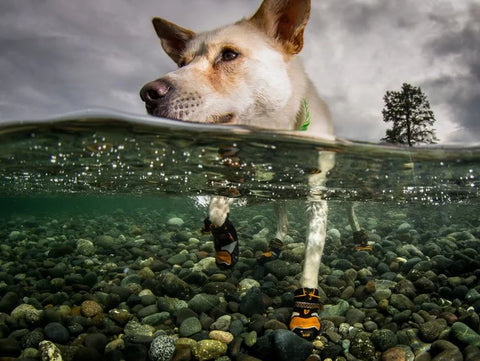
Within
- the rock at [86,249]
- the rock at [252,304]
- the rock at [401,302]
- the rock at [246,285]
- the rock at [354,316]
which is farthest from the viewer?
the rock at [86,249]

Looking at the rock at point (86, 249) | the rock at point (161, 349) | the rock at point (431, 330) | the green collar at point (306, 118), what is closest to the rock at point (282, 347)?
the rock at point (161, 349)

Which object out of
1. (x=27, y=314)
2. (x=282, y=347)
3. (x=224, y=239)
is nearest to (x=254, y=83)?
(x=224, y=239)

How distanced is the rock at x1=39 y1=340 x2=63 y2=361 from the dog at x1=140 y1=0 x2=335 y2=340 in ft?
8.31

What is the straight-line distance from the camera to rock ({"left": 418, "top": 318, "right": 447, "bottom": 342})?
400cm

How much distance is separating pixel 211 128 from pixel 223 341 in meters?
2.48

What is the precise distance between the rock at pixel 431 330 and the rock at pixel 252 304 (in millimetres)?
1912

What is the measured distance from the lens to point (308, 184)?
7957 mm

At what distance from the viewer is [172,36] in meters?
4.40

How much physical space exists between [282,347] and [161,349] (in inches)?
48.4

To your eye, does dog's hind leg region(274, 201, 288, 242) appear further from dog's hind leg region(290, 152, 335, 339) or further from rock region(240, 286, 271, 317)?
rock region(240, 286, 271, 317)

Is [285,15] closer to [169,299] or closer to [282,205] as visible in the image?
[169,299]

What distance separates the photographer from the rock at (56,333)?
3.82 m

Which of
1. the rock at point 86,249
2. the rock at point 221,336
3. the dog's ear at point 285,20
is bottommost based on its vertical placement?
the rock at point 221,336

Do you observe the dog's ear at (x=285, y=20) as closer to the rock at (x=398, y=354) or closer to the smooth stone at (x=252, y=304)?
the smooth stone at (x=252, y=304)
